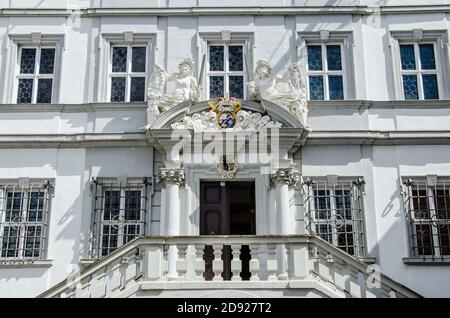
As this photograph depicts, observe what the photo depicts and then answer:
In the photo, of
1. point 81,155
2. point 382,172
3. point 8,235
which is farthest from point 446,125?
point 8,235

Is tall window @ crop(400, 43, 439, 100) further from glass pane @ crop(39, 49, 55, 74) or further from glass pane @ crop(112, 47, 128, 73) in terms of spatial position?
glass pane @ crop(39, 49, 55, 74)

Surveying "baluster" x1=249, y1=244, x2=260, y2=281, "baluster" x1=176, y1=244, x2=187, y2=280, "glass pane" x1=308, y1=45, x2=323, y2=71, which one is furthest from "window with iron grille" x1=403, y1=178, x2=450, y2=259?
"baluster" x1=176, y1=244, x2=187, y2=280

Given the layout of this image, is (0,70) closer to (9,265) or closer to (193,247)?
(9,265)

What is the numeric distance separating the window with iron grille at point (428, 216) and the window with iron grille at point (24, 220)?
777cm

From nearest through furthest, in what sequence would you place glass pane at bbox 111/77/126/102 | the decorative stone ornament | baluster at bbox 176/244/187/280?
baluster at bbox 176/244/187/280 < the decorative stone ornament < glass pane at bbox 111/77/126/102

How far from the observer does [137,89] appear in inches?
619

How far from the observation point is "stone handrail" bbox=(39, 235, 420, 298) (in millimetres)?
11789

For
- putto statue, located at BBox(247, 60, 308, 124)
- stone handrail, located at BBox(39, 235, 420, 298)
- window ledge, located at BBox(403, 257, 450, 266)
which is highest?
putto statue, located at BBox(247, 60, 308, 124)

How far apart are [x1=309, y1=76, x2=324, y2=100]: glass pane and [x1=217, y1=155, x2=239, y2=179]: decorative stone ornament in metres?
2.43

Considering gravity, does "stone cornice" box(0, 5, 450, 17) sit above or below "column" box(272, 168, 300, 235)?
above

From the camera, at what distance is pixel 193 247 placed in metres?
12.0

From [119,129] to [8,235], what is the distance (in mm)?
3273

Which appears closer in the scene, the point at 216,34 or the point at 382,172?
the point at 382,172

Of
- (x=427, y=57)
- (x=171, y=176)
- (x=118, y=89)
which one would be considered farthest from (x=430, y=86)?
(x=118, y=89)
